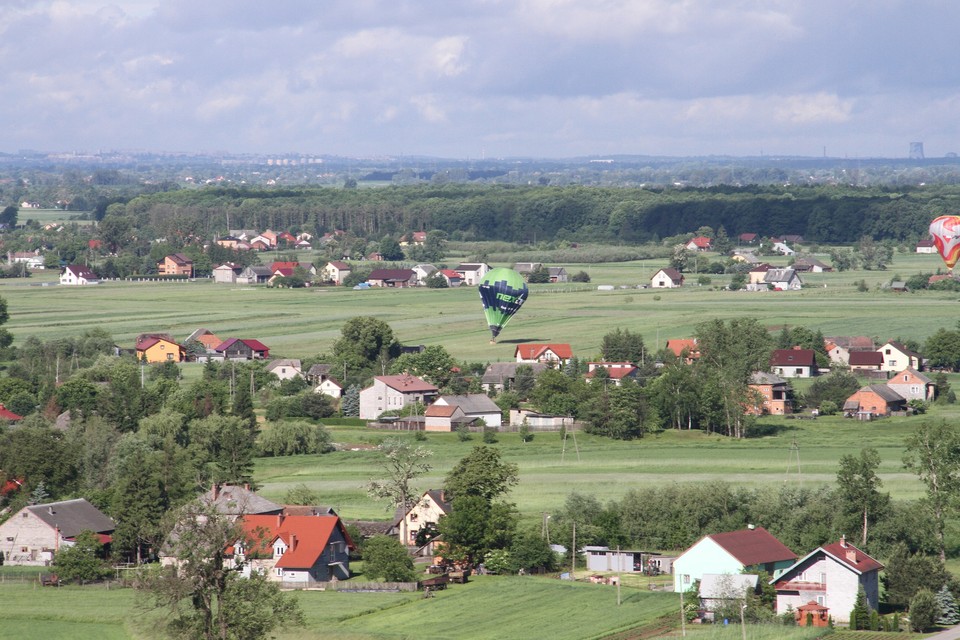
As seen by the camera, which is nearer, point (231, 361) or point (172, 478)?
point (172, 478)

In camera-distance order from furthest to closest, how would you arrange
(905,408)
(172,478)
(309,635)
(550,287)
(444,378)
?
(550,287)
(444,378)
(905,408)
(172,478)
(309,635)

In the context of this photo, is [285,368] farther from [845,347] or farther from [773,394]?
[845,347]

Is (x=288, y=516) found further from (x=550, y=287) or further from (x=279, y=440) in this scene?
(x=550, y=287)

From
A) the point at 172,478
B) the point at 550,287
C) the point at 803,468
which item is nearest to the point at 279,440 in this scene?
the point at 172,478

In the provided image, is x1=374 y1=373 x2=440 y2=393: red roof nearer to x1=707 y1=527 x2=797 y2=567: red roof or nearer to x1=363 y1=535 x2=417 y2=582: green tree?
x1=363 y1=535 x2=417 y2=582: green tree

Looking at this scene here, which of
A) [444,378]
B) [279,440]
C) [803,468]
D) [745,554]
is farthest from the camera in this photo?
[444,378]
